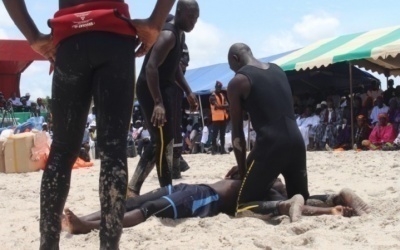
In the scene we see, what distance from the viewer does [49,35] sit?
264cm

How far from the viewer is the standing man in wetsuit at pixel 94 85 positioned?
253 cm

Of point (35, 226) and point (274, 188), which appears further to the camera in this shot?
point (274, 188)

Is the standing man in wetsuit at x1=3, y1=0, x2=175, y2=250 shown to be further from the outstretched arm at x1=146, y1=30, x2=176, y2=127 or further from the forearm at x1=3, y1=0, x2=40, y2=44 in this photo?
the outstretched arm at x1=146, y1=30, x2=176, y2=127

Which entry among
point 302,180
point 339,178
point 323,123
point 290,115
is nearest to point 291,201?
point 302,180

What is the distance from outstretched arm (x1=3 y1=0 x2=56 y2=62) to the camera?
2637mm

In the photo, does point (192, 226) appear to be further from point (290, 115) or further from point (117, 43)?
point (117, 43)

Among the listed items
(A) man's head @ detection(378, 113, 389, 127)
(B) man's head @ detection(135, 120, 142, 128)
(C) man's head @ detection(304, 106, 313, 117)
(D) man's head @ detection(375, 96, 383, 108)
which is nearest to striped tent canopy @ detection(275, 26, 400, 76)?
(D) man's head @ detection(375, 96, 383, 108)

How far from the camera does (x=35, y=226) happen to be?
3996mm

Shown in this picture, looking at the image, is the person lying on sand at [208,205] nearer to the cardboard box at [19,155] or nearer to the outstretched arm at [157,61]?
the outstretched arm at [157,61]

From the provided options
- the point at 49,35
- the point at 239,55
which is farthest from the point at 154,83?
the point at 49,35

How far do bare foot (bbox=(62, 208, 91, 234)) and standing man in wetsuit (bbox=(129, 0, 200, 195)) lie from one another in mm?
1106

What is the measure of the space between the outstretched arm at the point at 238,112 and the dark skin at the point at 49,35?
156 centimetres


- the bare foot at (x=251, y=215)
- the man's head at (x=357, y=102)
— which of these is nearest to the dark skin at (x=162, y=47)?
the bare foot at (x=251, y=215)

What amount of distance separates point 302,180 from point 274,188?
22cm
